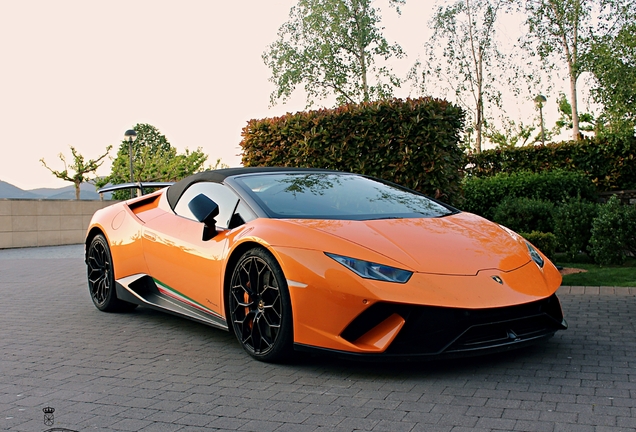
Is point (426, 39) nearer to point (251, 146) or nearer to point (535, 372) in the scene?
point (251, 146)

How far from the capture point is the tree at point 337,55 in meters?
36.5

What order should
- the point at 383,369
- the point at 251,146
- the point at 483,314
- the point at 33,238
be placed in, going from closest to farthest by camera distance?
1. the point at 483,314
2. the point at 383,369
3. the point at 251,146
4. the point at 33,238

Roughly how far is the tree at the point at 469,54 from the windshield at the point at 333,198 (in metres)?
24.8

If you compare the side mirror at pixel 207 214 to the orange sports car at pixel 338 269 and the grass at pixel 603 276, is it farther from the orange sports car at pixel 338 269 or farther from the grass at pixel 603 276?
the grass at pixel 603 276

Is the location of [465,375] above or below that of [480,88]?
below

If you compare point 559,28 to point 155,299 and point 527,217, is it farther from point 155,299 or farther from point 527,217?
point 155,299

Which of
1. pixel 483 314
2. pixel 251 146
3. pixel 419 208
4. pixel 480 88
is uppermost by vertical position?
pixel 480 88

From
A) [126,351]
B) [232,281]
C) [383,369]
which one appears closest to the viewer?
[383,369]

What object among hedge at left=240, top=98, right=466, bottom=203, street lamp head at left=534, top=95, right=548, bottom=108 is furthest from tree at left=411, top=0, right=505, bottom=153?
hedge at left=240, top=98, right=466, bottom=203

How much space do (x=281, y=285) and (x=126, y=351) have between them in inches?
63.0

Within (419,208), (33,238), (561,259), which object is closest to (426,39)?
(33,238)

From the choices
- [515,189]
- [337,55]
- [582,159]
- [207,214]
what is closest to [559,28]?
[582,159]

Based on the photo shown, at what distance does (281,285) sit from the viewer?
4.32 m

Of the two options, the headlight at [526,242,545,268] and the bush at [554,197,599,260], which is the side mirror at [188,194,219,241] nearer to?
the headlight at [526,242,545,268]
